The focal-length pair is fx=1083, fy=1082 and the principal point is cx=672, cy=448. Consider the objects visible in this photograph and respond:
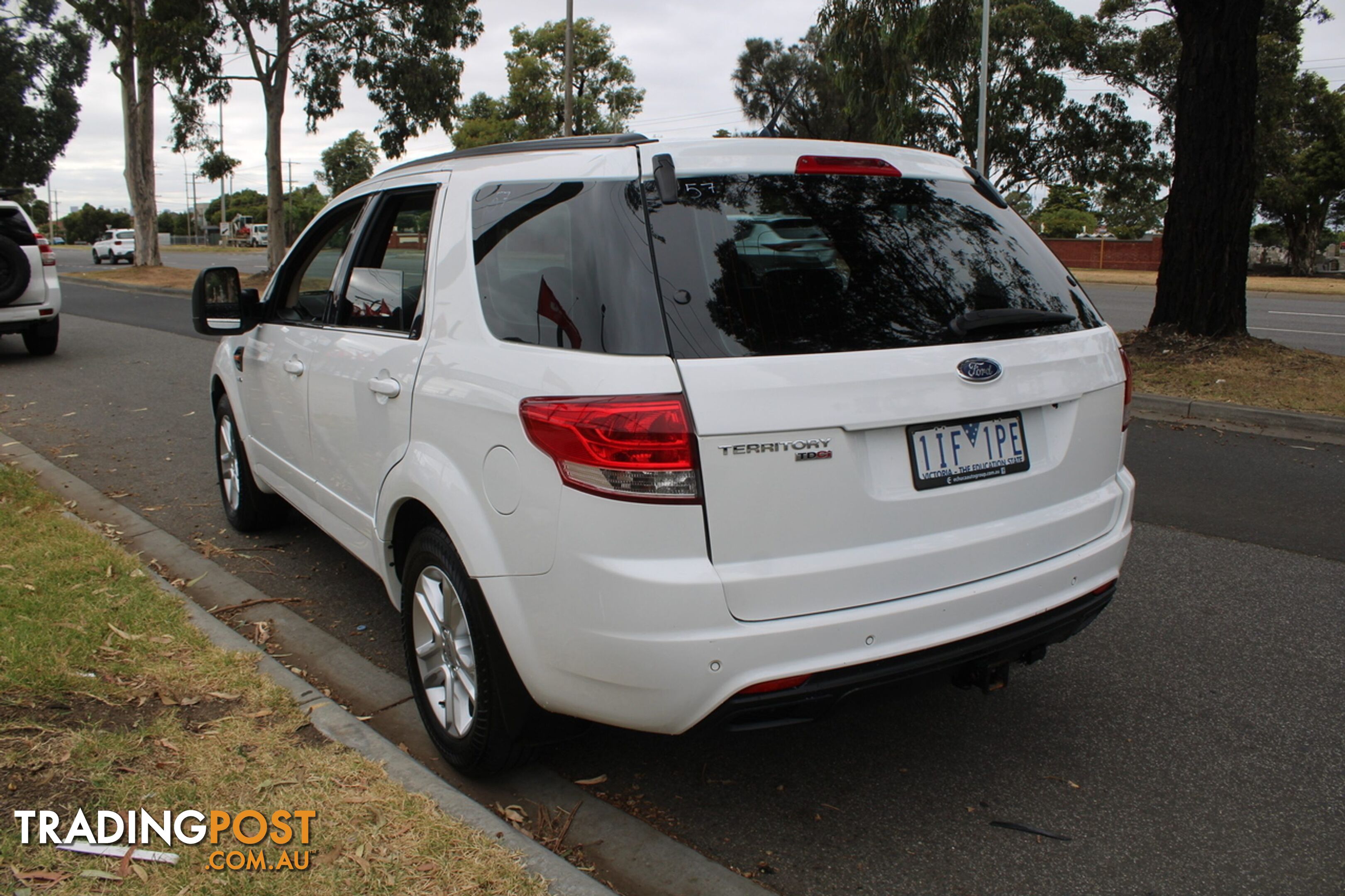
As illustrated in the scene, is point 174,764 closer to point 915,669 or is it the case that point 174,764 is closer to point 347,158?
point 915,669

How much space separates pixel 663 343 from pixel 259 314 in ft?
9.37

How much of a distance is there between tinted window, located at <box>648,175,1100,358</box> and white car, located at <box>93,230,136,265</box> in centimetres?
5764

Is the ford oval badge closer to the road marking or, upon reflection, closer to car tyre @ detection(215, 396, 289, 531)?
car tyre @ detection(215, 396, 289, 531)

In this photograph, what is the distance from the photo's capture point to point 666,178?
103 inches

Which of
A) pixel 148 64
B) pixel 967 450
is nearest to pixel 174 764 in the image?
pixel 967 450

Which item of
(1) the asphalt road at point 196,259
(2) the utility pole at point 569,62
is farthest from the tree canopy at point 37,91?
(2) the utility pole at point 569,62

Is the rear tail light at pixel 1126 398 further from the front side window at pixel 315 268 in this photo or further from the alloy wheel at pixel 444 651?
the front side window at pixel 315 268

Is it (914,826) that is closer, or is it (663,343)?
(663,343)

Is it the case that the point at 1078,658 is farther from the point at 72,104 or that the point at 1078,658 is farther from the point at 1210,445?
the point at 72,104

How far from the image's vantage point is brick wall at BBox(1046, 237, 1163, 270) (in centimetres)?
4509

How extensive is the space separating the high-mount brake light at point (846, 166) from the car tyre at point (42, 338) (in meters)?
12.9

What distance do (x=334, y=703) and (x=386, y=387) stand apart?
1036 millimetres

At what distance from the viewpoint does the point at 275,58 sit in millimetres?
24469

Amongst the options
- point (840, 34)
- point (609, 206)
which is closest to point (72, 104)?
point (840, 34)
